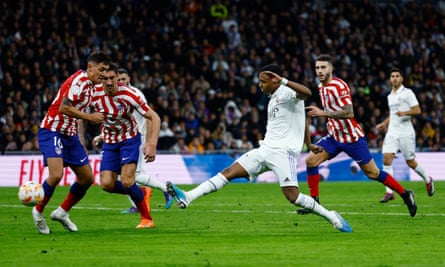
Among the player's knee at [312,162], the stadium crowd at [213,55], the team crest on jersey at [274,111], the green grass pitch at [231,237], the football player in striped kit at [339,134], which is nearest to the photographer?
the green grass pitch at [231,237]

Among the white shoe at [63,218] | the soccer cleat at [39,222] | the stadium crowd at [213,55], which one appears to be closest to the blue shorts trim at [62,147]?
the white shoe at [63,218]

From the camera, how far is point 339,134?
1555 cm

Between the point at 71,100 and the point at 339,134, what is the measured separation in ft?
17.7

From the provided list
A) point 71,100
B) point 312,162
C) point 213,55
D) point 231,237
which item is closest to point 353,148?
point 312,162

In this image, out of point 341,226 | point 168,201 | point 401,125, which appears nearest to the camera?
point 341,226

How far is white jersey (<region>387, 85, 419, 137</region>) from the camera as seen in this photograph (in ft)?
63.7

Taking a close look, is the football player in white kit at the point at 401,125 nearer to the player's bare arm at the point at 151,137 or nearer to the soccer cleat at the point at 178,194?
the player's bare arm at the point at 151,137

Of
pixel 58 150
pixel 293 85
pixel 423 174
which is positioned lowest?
pixel 423 174

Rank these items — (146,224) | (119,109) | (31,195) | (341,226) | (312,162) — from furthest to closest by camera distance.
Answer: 1. (312,162)
2. (146,224)
3. (119,109)
4. (31,195)
5. (341,226)

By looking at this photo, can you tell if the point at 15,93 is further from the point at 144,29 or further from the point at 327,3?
the point at 327,3

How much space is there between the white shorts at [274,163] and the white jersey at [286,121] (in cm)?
10

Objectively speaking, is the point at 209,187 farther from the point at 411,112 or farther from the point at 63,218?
the point at 411,112

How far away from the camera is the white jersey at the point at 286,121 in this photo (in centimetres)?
1185

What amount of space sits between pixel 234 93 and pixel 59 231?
60.6 feet
